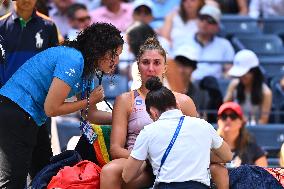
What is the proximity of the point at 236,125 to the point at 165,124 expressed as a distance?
12.0ft

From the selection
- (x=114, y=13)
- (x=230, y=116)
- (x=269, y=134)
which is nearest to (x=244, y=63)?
(x=269, y=134)

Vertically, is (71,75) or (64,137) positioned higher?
(71,75)

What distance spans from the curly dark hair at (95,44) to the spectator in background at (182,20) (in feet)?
18.4

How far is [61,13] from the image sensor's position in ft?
44.7

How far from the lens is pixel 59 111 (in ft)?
23.2

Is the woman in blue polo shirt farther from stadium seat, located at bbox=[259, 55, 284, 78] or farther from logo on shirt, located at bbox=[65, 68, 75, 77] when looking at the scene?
stadium seat, located at bbox=[259, 55, 284, 78]

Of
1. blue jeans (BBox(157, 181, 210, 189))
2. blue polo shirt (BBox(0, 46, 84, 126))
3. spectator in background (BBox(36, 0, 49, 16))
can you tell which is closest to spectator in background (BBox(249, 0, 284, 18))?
spectator in background (BBox(36, 0, 49, 16))

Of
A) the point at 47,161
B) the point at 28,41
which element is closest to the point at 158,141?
the point at 47,161

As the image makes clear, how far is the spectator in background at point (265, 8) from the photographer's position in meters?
14.3

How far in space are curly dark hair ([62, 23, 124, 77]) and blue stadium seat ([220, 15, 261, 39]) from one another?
6366 mm

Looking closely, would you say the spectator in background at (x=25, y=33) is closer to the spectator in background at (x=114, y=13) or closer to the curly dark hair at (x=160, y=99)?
the curly dark hair at (x=160, y=99)

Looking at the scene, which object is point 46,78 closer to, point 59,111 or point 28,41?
point 59,111

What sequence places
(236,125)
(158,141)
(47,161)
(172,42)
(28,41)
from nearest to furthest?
(158,141)
(47,161)
(28,41)
(236,125)
(172,42)

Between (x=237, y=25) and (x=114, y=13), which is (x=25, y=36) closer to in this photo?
(x=114, y=13)
